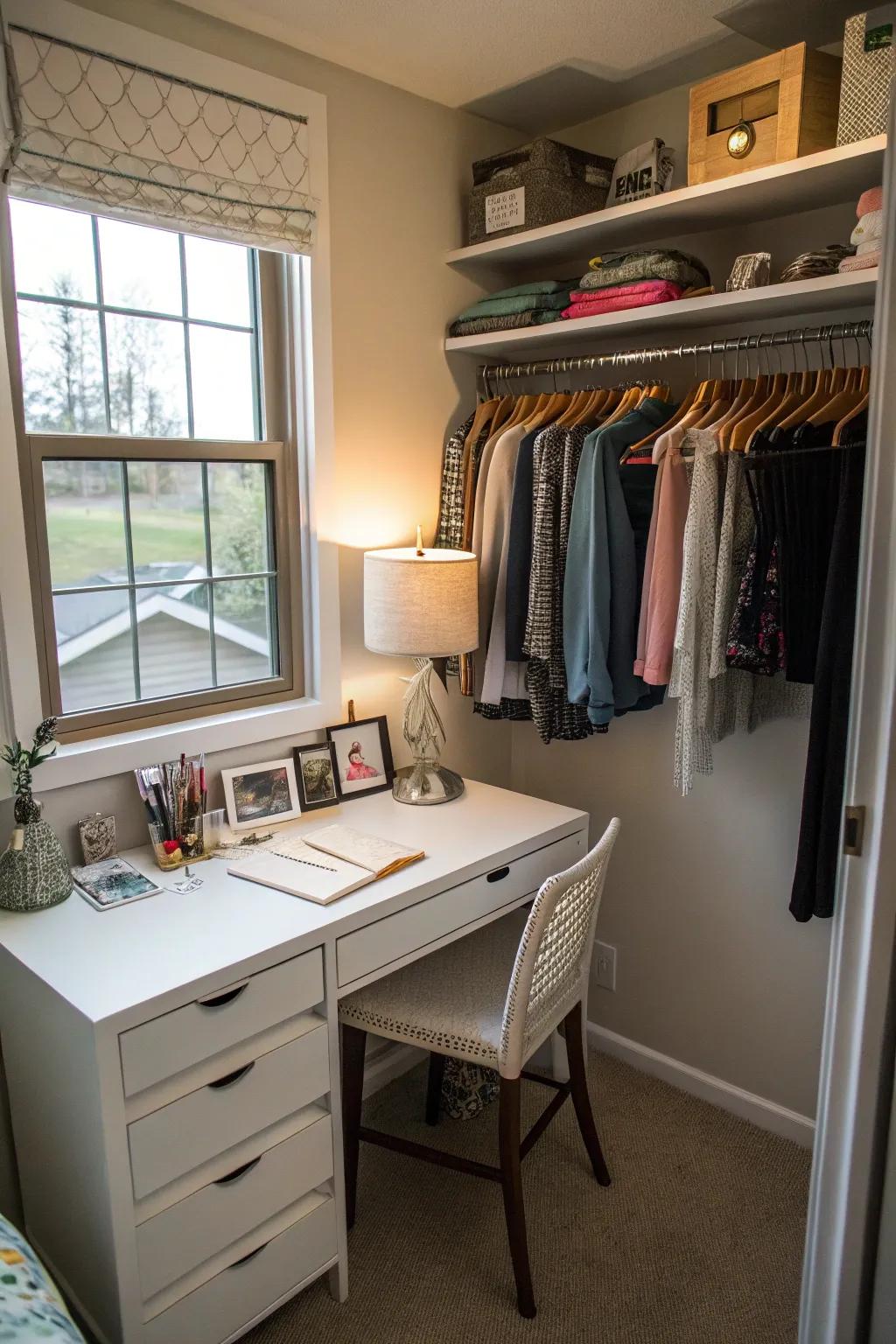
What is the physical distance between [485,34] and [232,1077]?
85.0 inches

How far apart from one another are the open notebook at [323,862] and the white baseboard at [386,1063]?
0.78m

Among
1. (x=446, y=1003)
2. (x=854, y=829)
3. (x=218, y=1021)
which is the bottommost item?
(x=446, y=1003)

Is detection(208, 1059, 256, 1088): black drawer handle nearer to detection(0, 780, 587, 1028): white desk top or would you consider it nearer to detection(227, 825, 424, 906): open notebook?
detection(0, 780, 587, 1028): white desk top

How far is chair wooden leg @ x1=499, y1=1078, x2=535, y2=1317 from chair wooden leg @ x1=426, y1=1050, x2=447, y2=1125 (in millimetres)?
550

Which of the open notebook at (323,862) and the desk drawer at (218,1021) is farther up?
the open notebook at (323,862)

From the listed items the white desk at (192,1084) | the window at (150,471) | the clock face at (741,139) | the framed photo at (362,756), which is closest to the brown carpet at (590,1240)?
the white desk at (192,1084)

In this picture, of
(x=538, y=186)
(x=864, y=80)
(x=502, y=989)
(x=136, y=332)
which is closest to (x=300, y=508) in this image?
(x=136, y=332)

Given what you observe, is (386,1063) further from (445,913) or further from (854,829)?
(854,829)

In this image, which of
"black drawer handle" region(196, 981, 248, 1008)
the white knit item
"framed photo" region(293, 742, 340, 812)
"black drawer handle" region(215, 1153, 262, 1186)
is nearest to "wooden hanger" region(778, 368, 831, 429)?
the white knit item

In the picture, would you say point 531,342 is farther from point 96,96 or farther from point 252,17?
point 96,96

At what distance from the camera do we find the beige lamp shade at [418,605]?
2102 mm

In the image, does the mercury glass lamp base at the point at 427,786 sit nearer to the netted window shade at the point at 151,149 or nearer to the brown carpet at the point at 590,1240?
the brown carpet at the point at 590,1240

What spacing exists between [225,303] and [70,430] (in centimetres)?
49

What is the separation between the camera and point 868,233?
1.73 m
